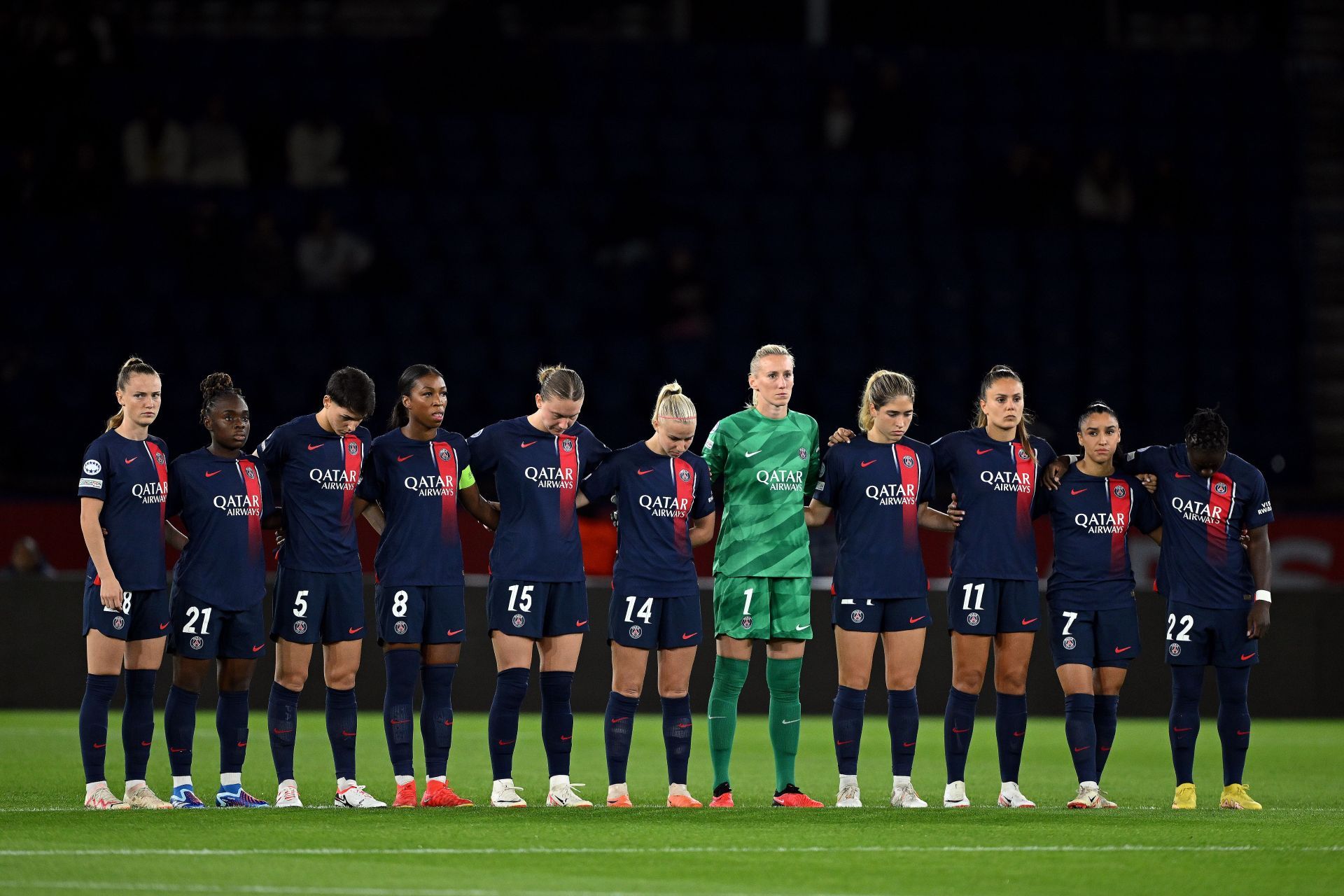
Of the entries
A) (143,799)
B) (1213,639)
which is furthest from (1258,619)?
(143,799)

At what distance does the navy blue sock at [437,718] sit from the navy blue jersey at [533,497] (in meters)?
0.54

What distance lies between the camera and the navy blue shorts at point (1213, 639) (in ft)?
28.9

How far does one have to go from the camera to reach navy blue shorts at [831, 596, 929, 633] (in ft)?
28.4

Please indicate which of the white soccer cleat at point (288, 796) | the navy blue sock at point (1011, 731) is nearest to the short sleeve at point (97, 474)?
the white soccer cleat at point (288, 796)

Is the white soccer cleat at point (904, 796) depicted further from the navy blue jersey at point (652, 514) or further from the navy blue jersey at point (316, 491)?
the navy blue jersey at point (316, 491)

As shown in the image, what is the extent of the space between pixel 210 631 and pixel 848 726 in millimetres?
2960

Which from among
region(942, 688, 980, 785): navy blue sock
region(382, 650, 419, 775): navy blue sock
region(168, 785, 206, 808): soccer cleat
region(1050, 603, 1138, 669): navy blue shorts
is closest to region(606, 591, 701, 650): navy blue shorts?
region(382, 650, 419, 775): navy blue sock

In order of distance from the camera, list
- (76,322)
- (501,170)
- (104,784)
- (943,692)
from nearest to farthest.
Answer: (104,784) < (943,692) < (76,322) < (501,170)

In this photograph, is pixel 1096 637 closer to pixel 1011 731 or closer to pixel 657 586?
pixel 1011 731

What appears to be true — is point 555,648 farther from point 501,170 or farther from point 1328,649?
point 501,170

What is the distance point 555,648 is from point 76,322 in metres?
9.97

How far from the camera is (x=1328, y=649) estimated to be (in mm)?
14234

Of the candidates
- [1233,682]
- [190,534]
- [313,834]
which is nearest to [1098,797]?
[1233,682]

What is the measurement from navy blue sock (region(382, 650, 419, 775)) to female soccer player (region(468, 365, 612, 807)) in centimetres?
38
